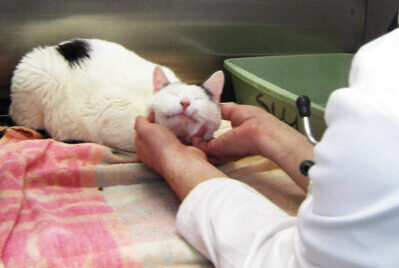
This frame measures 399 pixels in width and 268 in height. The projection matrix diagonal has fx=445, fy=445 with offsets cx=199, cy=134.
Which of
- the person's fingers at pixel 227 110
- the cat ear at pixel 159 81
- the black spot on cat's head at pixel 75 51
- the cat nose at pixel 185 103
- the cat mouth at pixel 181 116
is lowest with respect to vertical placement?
the person's fingers at pixel 227 110

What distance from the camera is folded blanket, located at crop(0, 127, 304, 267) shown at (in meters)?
0.71

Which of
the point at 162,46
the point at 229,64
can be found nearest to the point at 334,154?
the point at 229,64

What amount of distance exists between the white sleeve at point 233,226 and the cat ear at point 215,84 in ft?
1.21

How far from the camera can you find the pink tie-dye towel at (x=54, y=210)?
70 cm

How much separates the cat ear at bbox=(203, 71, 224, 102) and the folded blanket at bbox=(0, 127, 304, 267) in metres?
0.18

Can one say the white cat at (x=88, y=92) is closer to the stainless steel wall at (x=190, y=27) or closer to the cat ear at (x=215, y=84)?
the cat ear at (x=215, y=84)

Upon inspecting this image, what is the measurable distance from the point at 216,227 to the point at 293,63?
1.05 m

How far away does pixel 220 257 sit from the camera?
635 mm

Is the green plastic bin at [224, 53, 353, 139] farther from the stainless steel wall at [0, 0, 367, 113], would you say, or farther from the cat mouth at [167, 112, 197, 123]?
the cat mouth at [167, 112, 197, 123]

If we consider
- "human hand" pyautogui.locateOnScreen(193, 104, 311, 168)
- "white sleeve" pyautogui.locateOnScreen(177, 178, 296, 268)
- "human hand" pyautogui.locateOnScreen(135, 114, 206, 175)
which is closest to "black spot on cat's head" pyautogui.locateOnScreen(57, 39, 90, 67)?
"human hand" pyautogui.locateOnScreen(135, 114, 206, 175)

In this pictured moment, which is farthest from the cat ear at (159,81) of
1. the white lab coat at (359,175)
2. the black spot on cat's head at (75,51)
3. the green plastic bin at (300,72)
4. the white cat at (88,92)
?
the white lab coat at (359,175)

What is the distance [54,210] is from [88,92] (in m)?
0.40

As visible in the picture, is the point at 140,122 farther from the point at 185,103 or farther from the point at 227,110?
the point at 227,110

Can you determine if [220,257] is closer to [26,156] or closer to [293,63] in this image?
[26,156]
